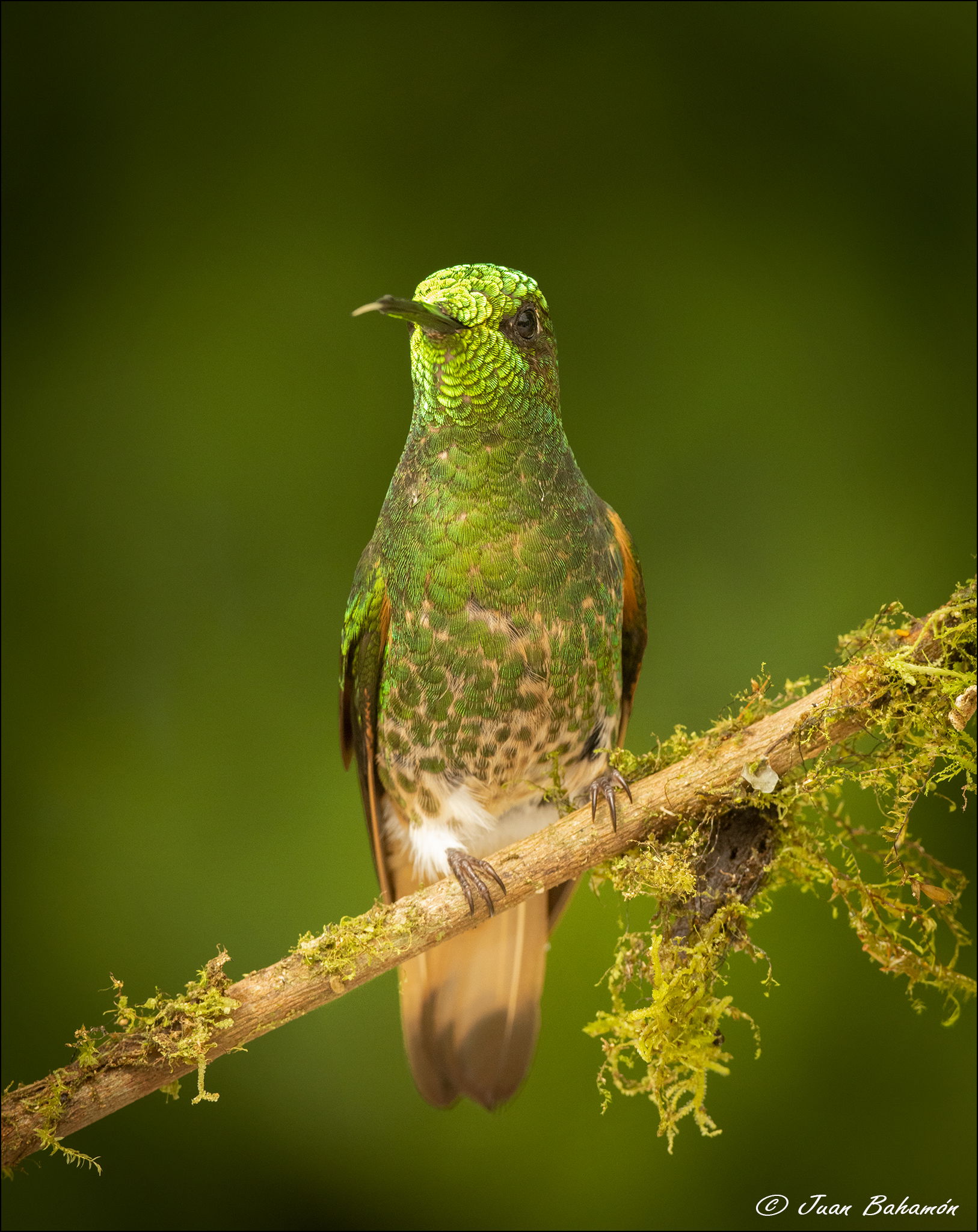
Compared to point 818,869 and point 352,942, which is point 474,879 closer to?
point 352,942

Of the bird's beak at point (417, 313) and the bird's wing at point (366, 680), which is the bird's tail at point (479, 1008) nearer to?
the bird's wing at point (366, 680)

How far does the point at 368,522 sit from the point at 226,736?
72 centimetres

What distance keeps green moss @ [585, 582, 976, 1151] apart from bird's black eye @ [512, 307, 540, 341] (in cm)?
74

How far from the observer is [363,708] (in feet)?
7.63

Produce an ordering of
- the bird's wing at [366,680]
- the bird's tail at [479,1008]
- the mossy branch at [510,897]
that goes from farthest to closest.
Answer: the bird's tail at [479,1008] < the bird's wing at [366,680] < the mossy branch at [510,897]

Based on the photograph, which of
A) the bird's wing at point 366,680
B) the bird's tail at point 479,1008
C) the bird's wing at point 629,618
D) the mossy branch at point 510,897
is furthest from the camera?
the bird's tail at point 479,1008

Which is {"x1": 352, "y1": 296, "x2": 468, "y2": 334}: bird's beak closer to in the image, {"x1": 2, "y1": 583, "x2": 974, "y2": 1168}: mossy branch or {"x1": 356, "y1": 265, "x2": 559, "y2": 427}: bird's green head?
{"x1": 356, "y1": 265, "x2": 559, "y2": 427}: bird's green head

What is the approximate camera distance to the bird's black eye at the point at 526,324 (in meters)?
2.03

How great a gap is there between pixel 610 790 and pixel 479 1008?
2.87 ft

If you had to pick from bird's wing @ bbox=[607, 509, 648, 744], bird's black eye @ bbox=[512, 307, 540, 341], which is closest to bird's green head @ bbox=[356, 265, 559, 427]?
bird's black eye @ bbox=[512, 307, 540, 341]

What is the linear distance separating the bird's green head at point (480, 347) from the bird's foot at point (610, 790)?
26.3 inches

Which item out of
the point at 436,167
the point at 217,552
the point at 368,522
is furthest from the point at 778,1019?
the point at 436,167

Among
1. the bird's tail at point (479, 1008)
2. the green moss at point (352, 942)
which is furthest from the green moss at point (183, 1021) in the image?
the bird's tail at point (479, 1008)

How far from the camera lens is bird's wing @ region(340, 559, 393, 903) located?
7.27ft
